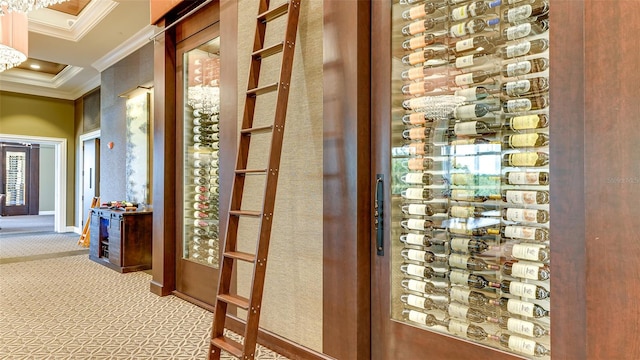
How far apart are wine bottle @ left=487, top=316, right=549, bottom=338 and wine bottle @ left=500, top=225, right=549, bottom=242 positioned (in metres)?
0.38

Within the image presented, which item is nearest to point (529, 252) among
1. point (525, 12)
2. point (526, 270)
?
point (526, 270)

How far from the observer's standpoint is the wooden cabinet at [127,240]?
5281mm

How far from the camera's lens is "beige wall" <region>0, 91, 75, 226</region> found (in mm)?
8508

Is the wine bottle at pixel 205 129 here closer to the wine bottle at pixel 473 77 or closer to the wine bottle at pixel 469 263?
the wine bottle at pixel 473 77

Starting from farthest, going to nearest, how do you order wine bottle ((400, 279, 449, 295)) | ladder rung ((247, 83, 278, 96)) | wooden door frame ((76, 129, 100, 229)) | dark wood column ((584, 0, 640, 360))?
wooden door frame ((76, 129, 100, 229)) < ladder rung ((247, 83, 278, 96)) < wine bottle ((400, 279, 449, 295)) < dark wood column ((584, 0, 640, 360))

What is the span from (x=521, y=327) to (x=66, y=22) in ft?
23.0

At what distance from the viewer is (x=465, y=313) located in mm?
1990

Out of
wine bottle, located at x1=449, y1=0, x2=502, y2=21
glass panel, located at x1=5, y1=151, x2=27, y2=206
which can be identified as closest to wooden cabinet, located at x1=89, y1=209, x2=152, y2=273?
wine bottle, located at x1=449, y1=0, x2=502, y2=21

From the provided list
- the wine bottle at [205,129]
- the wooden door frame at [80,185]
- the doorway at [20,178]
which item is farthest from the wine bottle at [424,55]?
the doorway at [20,178]

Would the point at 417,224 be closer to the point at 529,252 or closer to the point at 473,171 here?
the point at 473,171

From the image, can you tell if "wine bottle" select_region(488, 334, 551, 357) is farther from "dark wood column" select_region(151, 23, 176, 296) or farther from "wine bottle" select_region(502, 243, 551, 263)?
"dark wood column" select_region(151, 23, 176, 296)

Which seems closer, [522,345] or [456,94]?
[522,345]

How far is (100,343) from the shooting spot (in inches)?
114

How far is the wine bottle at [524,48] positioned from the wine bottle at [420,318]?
4.51 feet
